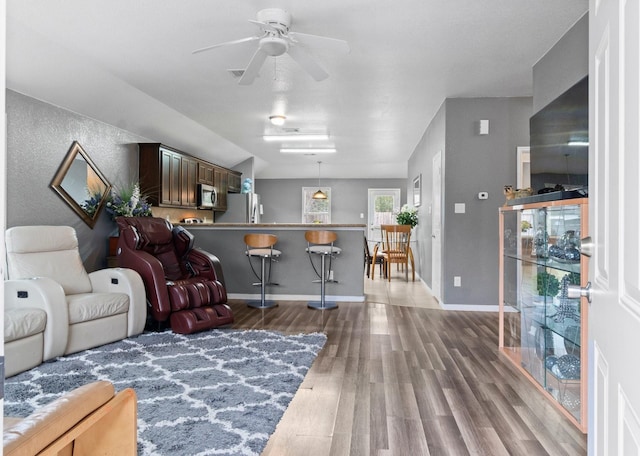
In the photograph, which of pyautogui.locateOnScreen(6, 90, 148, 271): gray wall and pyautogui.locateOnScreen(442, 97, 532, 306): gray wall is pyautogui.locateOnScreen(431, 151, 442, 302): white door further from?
pyautogui.locateOnScreen(6, 90, 148, 271): gray wall

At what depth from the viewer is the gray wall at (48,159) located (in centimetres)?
424

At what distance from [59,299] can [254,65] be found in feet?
7.28

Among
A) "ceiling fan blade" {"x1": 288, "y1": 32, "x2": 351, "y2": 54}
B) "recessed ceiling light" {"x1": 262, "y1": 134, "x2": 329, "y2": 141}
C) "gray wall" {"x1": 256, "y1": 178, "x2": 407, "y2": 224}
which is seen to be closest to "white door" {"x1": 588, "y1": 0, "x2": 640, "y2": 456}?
"ceiling fan blade" {"x1": 288, "y1": 32, "x2": 351, "y2": 54}

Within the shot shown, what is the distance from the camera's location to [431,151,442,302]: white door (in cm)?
576

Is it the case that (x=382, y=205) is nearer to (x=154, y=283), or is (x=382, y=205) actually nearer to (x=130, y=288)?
(x=154, y=283)

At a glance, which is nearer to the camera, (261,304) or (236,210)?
(261,304)

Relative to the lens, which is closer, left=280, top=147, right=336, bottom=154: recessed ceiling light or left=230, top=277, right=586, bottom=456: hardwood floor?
left=230, top=277, right=586, bottom=456: hardwood floor

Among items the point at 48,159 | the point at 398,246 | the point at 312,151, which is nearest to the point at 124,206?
the point at 48,159

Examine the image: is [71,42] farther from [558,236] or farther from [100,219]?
[558,236]

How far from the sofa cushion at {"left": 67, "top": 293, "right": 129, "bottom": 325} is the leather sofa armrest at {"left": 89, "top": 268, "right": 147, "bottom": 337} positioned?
63mm

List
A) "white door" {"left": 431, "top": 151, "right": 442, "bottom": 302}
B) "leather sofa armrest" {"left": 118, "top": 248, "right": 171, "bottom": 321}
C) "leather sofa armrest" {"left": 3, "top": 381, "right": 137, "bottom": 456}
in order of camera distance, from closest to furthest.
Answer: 1. "leather sofa armrest" {"left": 3, "top": 381, "right": 137, "bottom": 456}
2. "leather sofa armrest" {"left": 118, "top": 248, "right": 171, "bottom": 321}
3. "white door" {"left": 431, "top": 151, "right": 442, "bottom": 302}

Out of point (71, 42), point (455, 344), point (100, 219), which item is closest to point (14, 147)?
point (71, 42)

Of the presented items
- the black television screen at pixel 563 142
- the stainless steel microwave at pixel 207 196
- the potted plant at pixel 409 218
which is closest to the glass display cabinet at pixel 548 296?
the black television screen at pixel 563 142

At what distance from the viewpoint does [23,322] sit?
296cm
